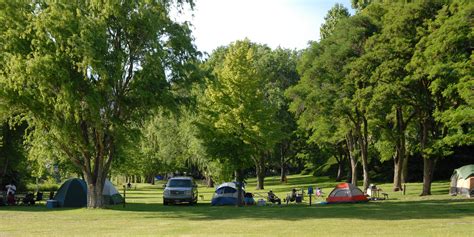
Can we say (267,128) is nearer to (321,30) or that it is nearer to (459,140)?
(459,140)

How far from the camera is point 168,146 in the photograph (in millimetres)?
61219

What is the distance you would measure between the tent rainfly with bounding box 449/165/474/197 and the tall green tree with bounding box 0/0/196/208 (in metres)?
19.2

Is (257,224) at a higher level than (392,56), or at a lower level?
lower

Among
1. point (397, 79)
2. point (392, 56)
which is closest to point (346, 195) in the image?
point (397, 79)

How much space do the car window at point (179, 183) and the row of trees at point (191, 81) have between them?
245cm

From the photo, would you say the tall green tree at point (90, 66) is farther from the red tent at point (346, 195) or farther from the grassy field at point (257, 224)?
the red tent at point (346, 195)

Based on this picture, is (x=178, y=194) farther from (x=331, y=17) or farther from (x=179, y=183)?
(x=331, y=17)

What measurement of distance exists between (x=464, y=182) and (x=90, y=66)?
24.7 metres

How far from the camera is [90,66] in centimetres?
2522

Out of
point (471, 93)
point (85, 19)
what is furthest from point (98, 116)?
point (471, 93)

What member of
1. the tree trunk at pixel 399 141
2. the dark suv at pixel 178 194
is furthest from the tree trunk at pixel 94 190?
the tree trunk at pixel 399 141

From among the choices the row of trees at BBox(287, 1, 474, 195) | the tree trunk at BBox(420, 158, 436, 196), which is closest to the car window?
the row of trees at BBox(287, 1, 474, 195)

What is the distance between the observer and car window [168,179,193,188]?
114 feet

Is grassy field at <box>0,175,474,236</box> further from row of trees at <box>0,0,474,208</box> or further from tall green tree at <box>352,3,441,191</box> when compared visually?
tall green tree at <box>352,3,441,191</box>
